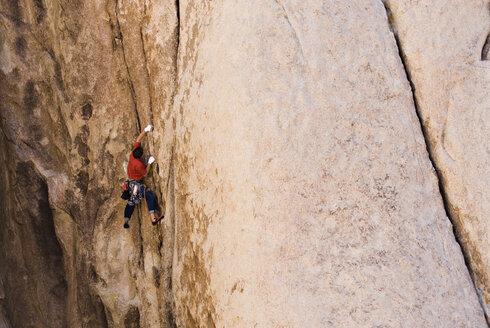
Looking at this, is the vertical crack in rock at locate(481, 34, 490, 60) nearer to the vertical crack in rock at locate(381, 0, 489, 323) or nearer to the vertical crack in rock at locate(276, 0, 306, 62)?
the vertical crack in rock at locate(381, 0, 489, 323)

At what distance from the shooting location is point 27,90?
306 inches

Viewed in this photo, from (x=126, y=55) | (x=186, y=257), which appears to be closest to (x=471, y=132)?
(x=186, y=257)

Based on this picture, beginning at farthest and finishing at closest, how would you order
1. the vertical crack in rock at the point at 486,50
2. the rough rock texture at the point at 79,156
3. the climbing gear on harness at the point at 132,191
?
the rough rock texture at the point at 79,156, the climbing gear on harness at the point at 132,191, the vertical crack in rock at the point at 486,50

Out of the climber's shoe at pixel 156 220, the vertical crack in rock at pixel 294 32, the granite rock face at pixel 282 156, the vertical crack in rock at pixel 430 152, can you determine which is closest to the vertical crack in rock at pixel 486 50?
the granite rock face at pixel 282 156

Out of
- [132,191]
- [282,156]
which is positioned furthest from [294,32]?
[132,191]

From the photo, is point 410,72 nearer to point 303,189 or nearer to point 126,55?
point 303,189

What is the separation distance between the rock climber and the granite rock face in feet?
0.53

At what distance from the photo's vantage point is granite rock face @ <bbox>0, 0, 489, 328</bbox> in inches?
189

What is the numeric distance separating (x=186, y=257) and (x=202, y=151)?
1521mm

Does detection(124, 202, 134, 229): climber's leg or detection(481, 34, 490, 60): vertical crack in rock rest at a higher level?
detection(481, 34, 490, 60): vertical crack in rock

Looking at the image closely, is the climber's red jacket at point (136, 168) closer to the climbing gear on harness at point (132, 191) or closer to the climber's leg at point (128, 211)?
the climbing gear on harness at point (132, 191)

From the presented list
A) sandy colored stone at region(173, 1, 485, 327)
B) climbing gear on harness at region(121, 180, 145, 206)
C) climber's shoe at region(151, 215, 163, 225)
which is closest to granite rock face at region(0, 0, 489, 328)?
sandy colored stone at region(173, 1, 485, 327)

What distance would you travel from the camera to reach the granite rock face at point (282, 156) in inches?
189

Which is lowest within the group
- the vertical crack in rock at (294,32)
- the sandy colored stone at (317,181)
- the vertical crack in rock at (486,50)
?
the sandy colored stone at (317,181)
